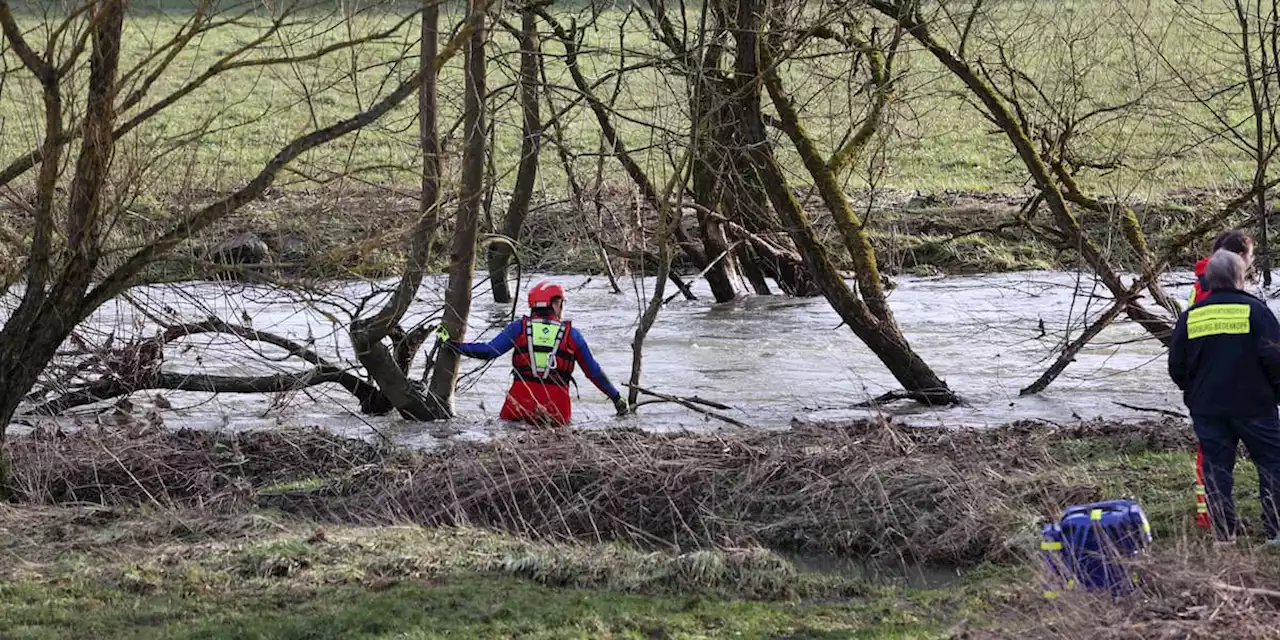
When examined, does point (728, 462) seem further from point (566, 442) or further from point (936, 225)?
point (936, 225)

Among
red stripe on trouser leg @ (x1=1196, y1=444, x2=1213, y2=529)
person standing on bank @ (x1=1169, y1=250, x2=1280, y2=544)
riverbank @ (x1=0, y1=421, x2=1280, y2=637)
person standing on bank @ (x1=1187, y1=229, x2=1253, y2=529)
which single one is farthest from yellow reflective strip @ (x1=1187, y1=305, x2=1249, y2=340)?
riverbank @ (x1=0, y1=421, x2=1280, y2=637)

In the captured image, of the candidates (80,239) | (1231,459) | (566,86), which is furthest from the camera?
(566,86)

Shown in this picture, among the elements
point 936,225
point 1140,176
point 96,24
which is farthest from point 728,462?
point 936,225

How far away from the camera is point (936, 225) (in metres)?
27.1

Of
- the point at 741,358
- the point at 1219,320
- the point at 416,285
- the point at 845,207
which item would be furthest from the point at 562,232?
the point at 1219,320

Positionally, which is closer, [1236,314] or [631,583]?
[631,583]

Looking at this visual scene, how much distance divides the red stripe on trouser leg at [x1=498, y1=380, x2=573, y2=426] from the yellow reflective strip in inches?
200

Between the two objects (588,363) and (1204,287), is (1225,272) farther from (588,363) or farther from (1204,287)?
(588,363)

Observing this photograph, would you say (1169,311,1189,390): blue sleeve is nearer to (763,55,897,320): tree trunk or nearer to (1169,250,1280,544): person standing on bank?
(1169,250,1280,544): person standing on bank

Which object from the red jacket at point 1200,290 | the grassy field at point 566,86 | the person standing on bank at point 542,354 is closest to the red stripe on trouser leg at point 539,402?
the person standing on bank at point 542,354

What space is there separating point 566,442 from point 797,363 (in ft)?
22.8

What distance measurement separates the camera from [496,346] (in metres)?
11.4

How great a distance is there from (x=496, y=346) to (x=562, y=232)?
24.8 ft

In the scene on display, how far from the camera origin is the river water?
12.0 meters
